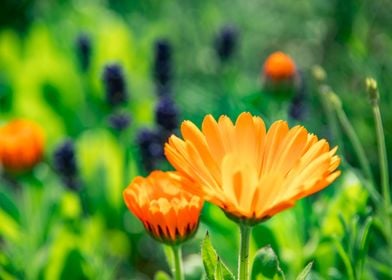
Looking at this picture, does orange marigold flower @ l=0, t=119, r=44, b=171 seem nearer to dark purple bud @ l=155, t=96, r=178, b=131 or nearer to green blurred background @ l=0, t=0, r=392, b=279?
green blurred background @ l=0, t=0, r=392, b=279

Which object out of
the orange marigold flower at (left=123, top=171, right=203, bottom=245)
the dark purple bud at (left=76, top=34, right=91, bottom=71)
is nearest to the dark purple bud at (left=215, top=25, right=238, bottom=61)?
the dark purple bud at (left=76, top=34, right=91, bottom=71)

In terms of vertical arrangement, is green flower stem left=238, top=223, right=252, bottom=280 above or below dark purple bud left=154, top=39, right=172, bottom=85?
below

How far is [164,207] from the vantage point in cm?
85

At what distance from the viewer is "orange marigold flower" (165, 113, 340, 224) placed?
0.72m

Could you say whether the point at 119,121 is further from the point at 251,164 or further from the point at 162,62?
the point at 251,164

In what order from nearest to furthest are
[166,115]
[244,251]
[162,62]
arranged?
[244,251] → [166,115] → [162,62]

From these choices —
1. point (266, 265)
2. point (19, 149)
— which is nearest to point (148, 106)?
point (19, 149)

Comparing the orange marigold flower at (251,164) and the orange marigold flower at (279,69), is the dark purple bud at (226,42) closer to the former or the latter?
the orange marigold flower at (279,69)

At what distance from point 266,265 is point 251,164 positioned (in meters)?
0.17

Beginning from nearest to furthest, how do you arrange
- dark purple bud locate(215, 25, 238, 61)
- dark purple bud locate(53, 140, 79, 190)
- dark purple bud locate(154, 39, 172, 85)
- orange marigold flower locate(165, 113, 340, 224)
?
orange marigold flower locate(165, 113, 340, 224) < dark purple bud locate(53, 140, 79, 190) < dark purple bud locate(154, 39, 172, 85) < dark purple bud locate(215, 25, 238, 61)

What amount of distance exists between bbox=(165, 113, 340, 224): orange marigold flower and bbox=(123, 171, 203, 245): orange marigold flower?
0.05 metres

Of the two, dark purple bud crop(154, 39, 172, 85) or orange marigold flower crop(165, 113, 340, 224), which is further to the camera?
dark purple bud crop(154, 39, 172, 85)

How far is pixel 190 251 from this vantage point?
168 centimetres

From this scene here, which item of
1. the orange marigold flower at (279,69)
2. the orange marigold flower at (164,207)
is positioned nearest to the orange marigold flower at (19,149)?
the orange marigold flower at (279,69)
